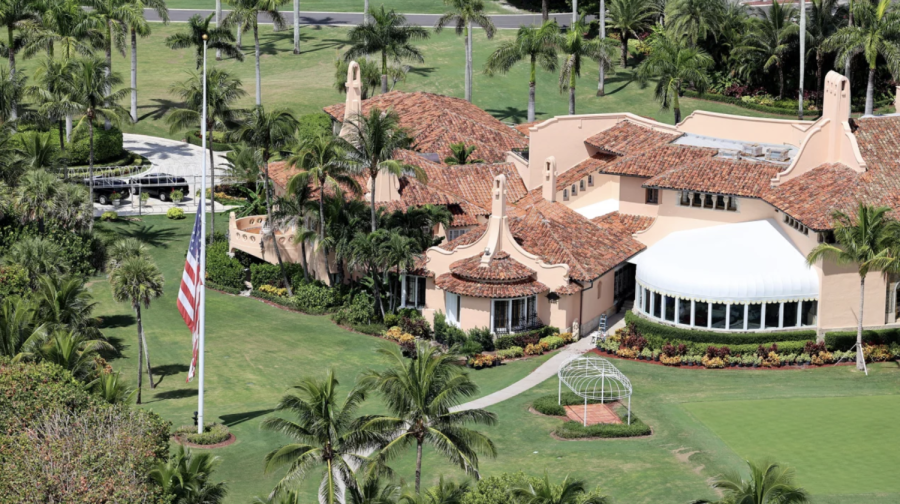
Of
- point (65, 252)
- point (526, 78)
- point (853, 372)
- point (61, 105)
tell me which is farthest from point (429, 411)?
point (526, 78)

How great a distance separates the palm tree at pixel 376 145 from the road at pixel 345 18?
210 ft

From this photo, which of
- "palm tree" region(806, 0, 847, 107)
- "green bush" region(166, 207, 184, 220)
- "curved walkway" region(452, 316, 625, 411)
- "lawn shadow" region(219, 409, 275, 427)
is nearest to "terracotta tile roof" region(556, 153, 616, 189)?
"curved walkway" region(452, 316, 625, 411)

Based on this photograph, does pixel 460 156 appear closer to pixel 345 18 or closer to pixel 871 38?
pixel 871 38

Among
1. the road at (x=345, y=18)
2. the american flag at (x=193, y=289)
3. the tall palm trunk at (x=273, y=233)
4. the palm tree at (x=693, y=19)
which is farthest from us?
the road at (x=345, y=18)

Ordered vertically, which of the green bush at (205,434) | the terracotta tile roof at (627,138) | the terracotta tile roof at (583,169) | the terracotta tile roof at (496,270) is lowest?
the green bush at (205,434)

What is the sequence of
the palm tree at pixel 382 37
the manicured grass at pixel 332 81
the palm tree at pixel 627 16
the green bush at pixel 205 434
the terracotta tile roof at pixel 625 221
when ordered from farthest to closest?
1. the palm tree at pixel 627 16
2. the manicured grass at pixel 332 81
3. the palm tree at pixel 382 37
4. the terracotta tile roof at pixel 625 221
5. the green bush at pixel 205 434

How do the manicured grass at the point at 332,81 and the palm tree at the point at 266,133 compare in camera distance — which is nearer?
the palm tree at the point at 266,133

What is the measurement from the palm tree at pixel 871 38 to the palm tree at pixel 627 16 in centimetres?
2097

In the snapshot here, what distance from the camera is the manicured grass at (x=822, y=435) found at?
56.2m

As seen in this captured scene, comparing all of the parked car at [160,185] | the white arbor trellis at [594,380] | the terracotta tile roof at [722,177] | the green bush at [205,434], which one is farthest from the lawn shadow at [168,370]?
the parked car at [160,185]

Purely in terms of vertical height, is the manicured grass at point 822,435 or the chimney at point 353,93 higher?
the chimney at point 353,93

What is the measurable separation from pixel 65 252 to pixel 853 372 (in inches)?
1792

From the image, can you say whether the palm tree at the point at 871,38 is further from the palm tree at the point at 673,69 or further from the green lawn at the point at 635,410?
the green lawn at the point at 635,410

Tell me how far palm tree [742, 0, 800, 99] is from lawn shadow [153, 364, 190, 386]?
6136cm
